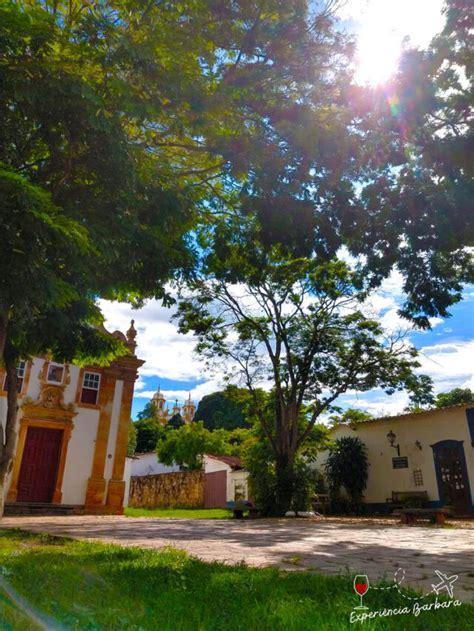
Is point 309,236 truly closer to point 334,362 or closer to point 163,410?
point 334,362

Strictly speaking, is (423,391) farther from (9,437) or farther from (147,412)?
(147,412)

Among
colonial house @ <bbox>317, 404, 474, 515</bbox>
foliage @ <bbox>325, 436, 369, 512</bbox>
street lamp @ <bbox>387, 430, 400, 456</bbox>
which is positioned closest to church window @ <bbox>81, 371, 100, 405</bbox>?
foliage @ <bbox>325, 436, 369, 512</bbox>

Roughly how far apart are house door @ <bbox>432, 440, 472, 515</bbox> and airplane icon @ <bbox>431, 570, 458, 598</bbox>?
1435cm

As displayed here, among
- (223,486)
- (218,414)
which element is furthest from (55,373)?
(218,414)

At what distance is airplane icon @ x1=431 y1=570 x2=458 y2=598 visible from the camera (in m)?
2.98

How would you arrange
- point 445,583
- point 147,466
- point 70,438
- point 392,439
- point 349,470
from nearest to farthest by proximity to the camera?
1. point 445,583
2. point 70,438
3. point 392,439
4. point 349,470
5. point 147,466

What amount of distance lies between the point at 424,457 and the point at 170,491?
584 inches

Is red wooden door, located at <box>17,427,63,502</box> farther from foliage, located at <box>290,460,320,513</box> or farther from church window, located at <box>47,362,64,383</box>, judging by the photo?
foliage, located at <box>290,460,320,513</box>

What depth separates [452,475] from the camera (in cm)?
1664

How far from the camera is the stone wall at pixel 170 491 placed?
25.7m

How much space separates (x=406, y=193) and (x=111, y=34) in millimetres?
5014

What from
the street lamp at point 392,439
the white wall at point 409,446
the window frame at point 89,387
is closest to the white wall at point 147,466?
the white wall at point 409,446

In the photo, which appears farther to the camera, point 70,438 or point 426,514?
point 70,438

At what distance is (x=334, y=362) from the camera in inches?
634
